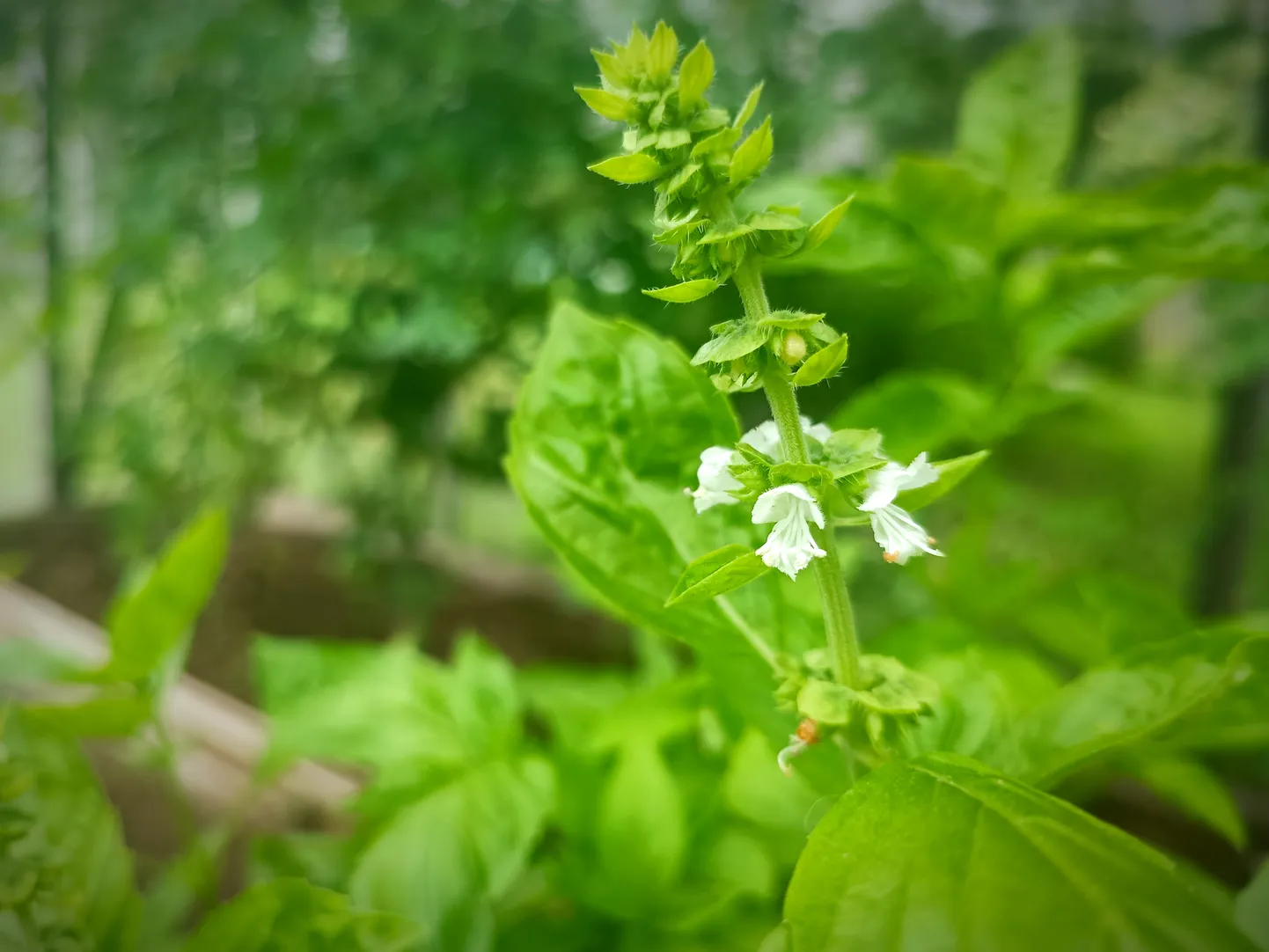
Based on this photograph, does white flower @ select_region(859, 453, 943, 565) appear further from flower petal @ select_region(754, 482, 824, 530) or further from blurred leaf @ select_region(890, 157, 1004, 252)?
blurred leaf @ select_region(890, 157, 1004, 252)

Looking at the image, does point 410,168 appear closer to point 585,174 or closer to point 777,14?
point 585,174

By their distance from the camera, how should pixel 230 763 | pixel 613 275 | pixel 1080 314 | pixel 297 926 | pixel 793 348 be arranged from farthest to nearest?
pixel 230 763 < pixel 613 275 < pixel 1080 314 < pixel 297 926 < pixel 793 348

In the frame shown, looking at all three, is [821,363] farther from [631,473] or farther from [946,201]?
[946,201]

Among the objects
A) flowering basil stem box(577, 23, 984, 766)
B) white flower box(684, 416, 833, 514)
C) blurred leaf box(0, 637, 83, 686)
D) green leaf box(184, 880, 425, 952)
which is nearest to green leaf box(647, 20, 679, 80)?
flowering basil stem box(577, 23, 984, 766)

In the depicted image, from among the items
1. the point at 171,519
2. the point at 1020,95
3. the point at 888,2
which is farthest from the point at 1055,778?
the point at 171,519

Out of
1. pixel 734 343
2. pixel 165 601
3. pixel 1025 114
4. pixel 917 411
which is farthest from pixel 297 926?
pixel 1025 114

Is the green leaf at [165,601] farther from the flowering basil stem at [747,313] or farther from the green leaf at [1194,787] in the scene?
the green leaf at [1194,787]
